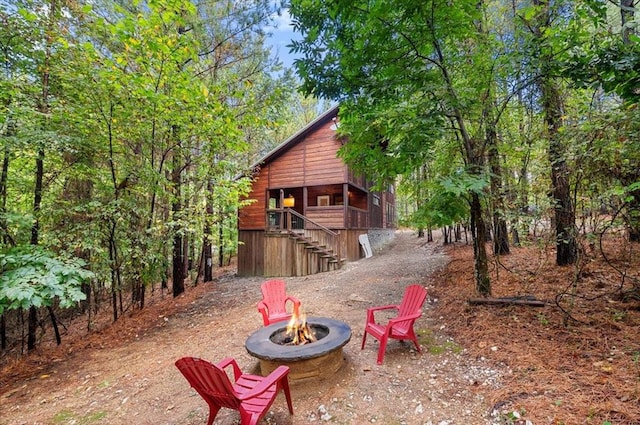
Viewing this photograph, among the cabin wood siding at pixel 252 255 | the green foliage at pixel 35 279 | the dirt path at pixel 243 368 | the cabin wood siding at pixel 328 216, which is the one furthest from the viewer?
the cabin wood siding at pixel 328 216

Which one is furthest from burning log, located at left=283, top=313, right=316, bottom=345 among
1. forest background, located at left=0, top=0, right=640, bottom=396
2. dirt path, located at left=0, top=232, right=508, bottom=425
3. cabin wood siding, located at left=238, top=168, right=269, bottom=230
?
cabin wood siding, located at left=238, top=168, right=269, bottom=230

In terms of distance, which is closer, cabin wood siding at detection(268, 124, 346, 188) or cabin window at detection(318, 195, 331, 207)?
cabin wood siding at detection(268, 124, 346, 188)

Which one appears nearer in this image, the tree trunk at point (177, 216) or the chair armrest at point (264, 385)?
the chair armrest at point (264, 385)

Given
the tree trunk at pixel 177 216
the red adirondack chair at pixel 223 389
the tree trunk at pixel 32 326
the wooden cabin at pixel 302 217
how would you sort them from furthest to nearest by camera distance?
the wooden cabin at pixel 302 217 → the tree trunk at pixel 177 216 → the tree trunk at pixel 32 326 → the red adirondack chair at pixel 223 389

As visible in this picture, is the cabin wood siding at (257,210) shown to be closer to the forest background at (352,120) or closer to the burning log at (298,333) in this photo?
the forest background at (352,120)

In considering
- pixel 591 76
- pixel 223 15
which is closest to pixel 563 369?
pixel 591 76

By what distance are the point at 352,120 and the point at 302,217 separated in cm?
653

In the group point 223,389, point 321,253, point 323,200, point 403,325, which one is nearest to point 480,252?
point 403,325

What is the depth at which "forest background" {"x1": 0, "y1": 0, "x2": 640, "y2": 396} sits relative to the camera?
3.45 meters

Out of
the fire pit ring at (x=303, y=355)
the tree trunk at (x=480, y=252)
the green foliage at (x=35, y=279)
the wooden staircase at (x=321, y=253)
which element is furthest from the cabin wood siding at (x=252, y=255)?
the tree trunk at (x=480, y=252)

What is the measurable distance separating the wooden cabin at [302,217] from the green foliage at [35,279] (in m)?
7.13

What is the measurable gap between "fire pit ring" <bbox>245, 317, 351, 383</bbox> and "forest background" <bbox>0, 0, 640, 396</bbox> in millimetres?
2398

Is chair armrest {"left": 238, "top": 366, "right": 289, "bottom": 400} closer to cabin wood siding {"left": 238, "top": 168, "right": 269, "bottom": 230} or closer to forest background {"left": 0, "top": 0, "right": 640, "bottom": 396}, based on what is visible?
forest background {"left": 0, "top": 0, "right": 640, "bottom": 396}

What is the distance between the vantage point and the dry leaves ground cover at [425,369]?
2471 mm
